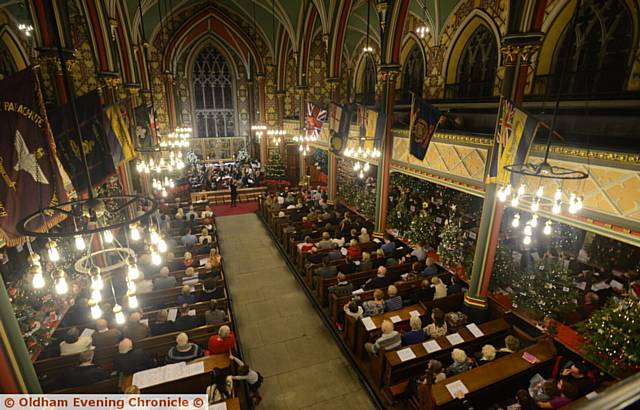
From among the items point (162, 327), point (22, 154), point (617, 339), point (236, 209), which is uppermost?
point (22, 154)

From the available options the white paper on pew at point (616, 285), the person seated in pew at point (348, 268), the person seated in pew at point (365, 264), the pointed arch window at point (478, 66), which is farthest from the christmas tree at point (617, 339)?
the pointed arch window at point (478, 66)

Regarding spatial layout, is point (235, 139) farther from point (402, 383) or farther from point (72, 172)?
point (402, 383)

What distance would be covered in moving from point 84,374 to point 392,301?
20.5ft

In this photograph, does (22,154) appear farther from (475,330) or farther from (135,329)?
(475,330)

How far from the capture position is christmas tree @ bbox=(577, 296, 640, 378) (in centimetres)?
584

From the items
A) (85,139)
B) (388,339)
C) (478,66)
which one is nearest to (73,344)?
(85,139)

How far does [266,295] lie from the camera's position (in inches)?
413

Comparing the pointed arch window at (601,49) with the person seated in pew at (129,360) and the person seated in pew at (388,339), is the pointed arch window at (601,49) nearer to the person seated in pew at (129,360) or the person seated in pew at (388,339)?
the person seated in pew at (388,339)

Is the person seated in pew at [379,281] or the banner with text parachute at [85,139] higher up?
the banner with text parachute at [85,139]

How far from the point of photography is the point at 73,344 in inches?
262

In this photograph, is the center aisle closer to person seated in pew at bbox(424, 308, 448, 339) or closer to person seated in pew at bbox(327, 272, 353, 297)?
person seated in pew at bbox(327, 272, 353, 297)

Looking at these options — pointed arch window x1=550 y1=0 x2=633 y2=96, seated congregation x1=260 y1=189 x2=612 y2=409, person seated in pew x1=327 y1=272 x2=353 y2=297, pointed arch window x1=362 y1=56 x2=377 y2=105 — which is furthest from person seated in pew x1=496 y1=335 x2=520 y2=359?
pointed arch window x1=362 y1=56 x2=377 y2=105

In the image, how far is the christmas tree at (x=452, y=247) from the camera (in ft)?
33.4

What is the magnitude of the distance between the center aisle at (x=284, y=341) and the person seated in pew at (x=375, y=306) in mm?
1253
